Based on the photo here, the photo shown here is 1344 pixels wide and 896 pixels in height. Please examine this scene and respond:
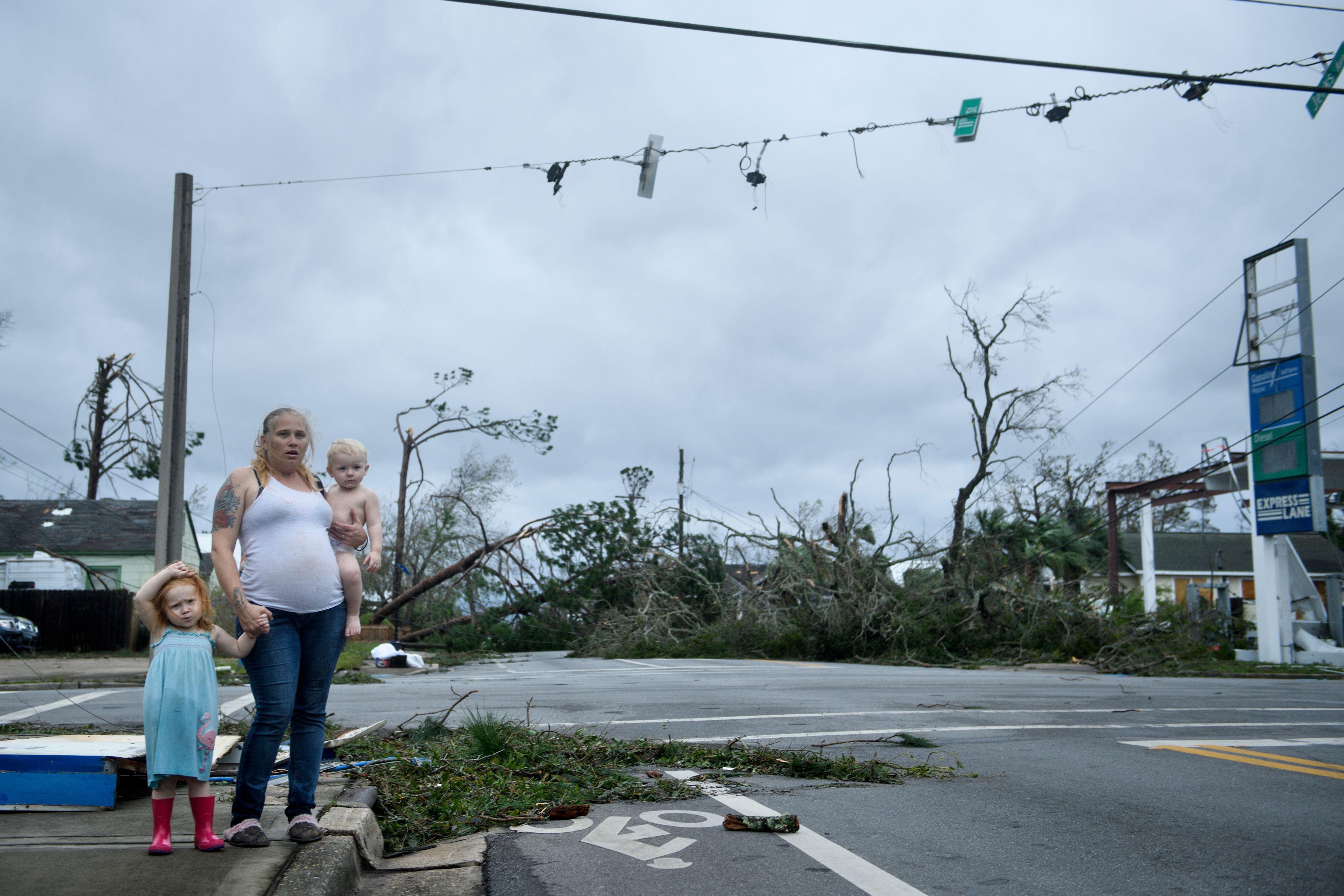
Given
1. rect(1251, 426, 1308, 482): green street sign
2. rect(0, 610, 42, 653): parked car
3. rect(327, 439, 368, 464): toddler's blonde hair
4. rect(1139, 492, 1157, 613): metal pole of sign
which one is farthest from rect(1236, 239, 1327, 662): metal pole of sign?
rect(0, 610, 42, 653): parked car

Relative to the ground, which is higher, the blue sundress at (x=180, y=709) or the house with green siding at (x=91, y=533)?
the house with green siding at (x=91, y=533)

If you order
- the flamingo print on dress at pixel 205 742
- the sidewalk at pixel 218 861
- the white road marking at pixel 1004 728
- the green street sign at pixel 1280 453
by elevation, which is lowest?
the white road marking at pixel 1004 728

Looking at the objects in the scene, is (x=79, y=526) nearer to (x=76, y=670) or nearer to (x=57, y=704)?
(x=76, y=670)

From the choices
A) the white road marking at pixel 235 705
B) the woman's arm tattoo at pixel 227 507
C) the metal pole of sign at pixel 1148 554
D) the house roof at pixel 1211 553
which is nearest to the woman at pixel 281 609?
the woman's arm tattoo at pixel 227 507

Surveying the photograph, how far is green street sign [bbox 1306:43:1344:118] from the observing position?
845 centimetres

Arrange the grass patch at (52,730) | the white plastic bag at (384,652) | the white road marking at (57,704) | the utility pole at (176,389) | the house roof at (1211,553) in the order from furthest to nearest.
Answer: the house roof at (1211,553), the white plastic bag at (384,652), the utility pole at (176,389), the white road marking at (57,704), the grass patch at (52,730)

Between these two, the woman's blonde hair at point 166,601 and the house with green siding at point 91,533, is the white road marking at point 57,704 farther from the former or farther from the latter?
the house with green siding at point 91,533

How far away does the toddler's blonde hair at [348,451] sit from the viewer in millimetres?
4008

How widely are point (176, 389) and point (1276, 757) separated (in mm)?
11187

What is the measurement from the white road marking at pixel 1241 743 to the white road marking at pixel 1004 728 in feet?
2.16

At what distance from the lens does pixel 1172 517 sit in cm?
4931

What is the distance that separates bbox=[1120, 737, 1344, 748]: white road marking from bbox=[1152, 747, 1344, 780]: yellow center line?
0.46 feet

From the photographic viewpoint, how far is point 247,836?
3.36m

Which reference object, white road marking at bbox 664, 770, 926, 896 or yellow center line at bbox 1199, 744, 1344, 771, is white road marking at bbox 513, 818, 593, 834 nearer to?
white road marking at bbox 664, 770, 926, 896
